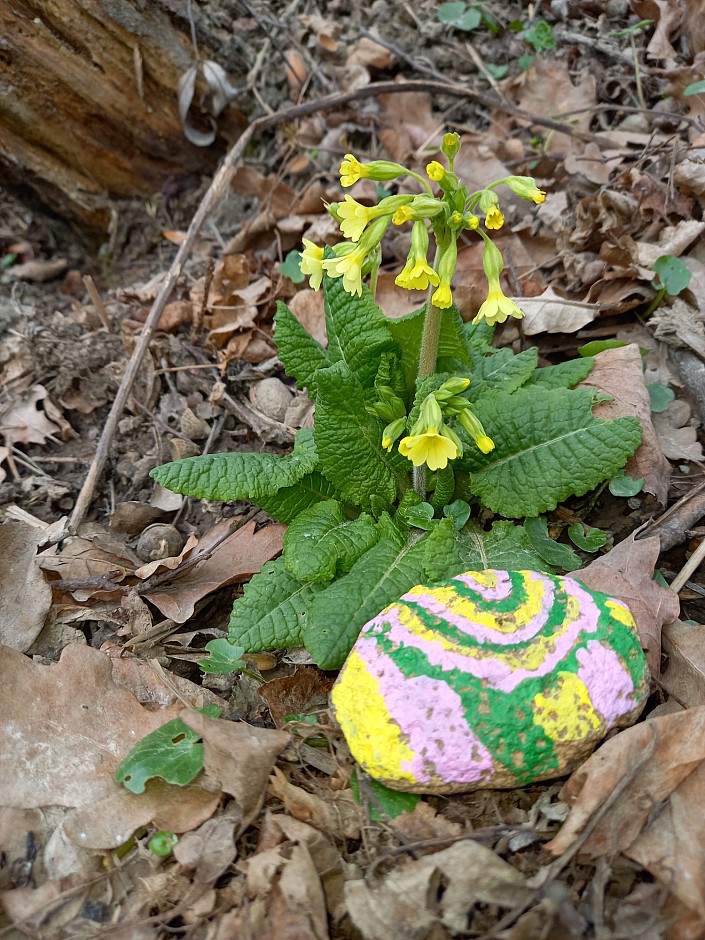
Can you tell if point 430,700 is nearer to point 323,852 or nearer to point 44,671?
point 323,852

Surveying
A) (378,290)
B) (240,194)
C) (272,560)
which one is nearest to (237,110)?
(240,194)

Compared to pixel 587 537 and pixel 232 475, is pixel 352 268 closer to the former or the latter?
pixel 232 475

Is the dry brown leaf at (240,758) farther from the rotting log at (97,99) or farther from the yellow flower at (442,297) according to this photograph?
the rotting log at (97,99)

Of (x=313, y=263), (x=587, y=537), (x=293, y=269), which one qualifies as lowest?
(x=587, y=537)

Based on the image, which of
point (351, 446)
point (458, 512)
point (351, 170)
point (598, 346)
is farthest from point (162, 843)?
point (598, 346)

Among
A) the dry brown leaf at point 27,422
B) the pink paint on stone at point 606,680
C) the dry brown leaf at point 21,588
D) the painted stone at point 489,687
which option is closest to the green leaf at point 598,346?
the painted stone at point 489,687
